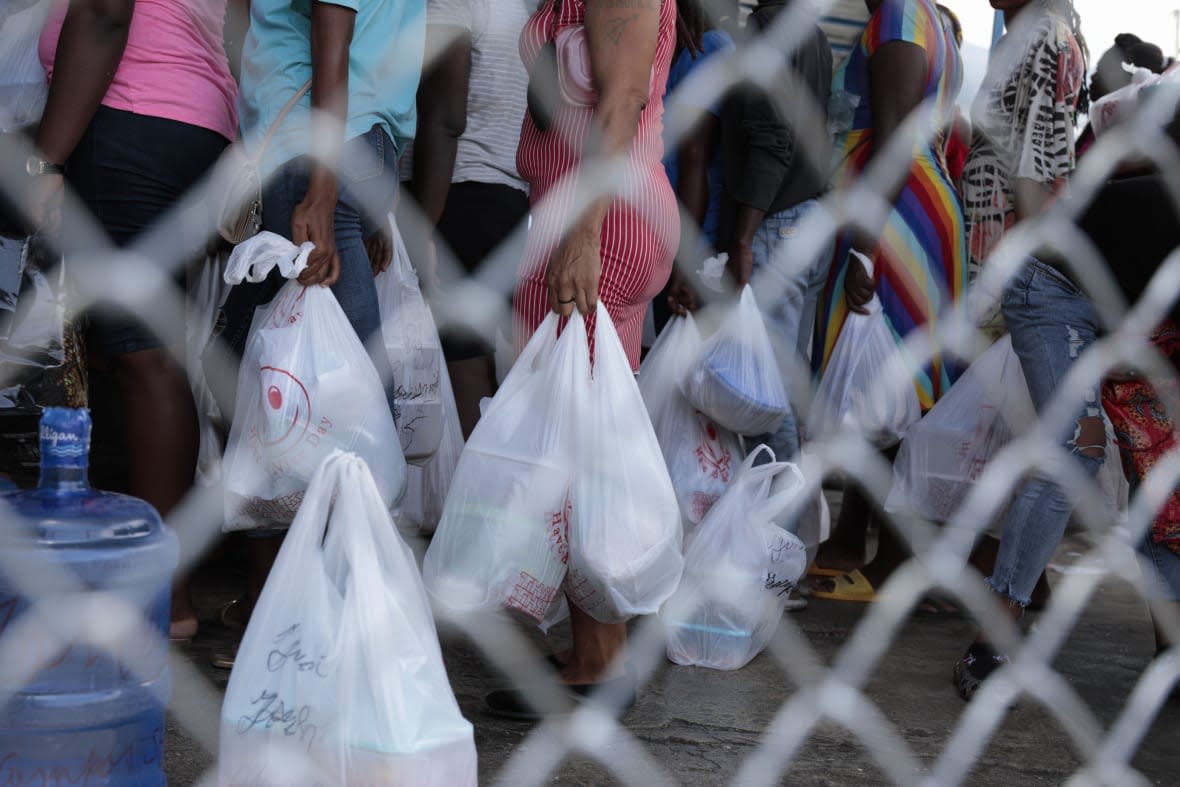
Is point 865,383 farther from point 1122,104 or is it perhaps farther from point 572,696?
point 572,696

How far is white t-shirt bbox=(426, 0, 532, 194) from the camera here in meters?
2.98

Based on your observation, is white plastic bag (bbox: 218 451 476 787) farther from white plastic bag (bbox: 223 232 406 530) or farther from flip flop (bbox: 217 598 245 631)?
flip flop (bbox: 217 598 245 631)

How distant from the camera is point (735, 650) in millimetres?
2521

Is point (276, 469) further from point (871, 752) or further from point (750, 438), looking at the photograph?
point (750, 438)

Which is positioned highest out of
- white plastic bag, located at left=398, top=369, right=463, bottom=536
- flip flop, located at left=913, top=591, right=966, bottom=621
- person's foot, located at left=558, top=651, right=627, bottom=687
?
white plastic bag, located at left=398, top=369, right=463, bottom=536

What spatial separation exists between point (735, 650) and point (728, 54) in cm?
139

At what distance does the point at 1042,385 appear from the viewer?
250cm

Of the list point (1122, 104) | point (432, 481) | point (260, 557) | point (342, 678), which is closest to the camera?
point (342, 678)

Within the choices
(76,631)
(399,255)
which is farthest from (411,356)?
(76,631)

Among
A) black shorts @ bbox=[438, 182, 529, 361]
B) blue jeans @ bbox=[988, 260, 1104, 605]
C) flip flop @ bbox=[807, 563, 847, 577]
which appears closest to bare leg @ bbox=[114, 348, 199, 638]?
black shorts @ bbox=[438, 182, 529, 361]

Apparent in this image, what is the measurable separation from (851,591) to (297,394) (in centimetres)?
200

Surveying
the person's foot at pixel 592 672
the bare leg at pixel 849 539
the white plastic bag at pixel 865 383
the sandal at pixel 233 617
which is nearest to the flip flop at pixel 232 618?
the sandal at pixel 233 617

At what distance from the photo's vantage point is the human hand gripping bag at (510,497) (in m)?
1.83

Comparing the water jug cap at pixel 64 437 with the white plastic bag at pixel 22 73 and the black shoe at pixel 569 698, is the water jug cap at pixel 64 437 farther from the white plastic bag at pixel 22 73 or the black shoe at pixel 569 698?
the white plastic bag at pixel 22 73
